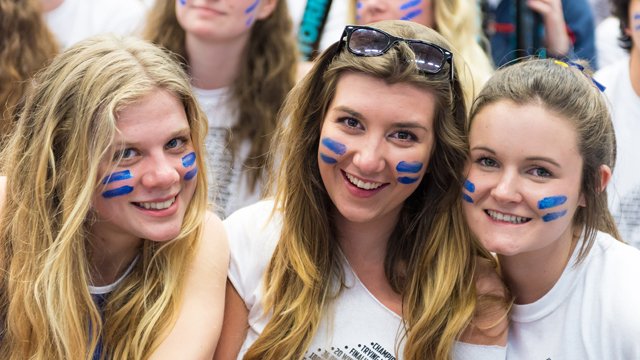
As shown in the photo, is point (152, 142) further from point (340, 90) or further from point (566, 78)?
point (566, 78)

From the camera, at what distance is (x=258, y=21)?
14.5 ft

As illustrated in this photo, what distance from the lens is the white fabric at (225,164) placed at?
403 centimetres

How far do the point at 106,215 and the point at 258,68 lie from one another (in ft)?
5.12

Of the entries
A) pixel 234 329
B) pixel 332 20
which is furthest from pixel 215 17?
pixel 234 329

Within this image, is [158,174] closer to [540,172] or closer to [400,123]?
[400,123]

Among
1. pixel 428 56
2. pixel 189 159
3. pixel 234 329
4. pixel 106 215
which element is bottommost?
pixel 234 329

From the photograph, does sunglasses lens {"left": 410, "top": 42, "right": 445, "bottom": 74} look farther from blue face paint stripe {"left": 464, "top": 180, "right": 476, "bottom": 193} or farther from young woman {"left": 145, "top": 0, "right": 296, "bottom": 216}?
young woman {"left": 145, "top": 0, "right": 296, "bottom": 216}

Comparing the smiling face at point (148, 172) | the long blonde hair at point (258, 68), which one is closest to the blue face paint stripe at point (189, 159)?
the smiling face at point (148, 172)

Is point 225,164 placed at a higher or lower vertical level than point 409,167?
lower

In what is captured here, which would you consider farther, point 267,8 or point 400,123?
point 267,8

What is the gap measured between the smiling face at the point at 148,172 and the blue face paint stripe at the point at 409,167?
0.61 m

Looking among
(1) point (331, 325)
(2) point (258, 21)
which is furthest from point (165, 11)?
(1) point (331, 325)

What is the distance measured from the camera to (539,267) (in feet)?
9.73

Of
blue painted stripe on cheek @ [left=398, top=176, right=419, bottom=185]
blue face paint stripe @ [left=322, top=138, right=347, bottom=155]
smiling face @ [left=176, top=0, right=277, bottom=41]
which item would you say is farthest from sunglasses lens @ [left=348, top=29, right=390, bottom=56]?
smiling face @ [left=176, top=0, right=277, bottom=41]
